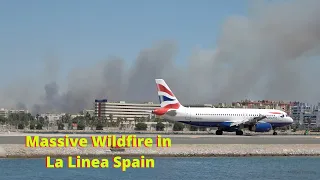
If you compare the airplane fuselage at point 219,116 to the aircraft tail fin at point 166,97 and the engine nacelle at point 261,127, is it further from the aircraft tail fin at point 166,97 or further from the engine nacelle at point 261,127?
the engine nacelle at point 261,127

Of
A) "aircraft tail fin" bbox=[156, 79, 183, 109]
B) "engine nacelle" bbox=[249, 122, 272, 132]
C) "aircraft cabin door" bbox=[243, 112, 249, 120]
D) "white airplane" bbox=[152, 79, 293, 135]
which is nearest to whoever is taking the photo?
"white airplane" bbox=[152, 79, 293, 135]

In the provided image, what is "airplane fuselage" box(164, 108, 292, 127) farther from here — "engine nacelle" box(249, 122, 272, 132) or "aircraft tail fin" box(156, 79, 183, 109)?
"engine nacelle" box(249, 122, 272, 132)

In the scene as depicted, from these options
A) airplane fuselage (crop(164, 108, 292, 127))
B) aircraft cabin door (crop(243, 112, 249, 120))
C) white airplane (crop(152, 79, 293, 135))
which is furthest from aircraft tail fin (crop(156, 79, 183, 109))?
aircraft cabin door (crop(243, 112, 249, 120))

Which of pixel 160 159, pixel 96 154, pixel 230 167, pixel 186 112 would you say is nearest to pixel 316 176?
pixel 230 167

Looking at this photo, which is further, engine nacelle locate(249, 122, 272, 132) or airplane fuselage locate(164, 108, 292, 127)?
engine nacelle locate(249, 122, 272, 132)

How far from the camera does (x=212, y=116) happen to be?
9756cm

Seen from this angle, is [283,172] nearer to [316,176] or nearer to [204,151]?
[316,176]

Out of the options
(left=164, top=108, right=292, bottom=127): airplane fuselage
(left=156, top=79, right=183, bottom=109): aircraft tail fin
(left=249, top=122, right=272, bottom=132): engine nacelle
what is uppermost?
(left=156, top=79, right=183, bottom=109): aircraft tail fin

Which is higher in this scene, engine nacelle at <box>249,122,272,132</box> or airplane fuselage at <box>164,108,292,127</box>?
airplane fuselage at <box>164,108,292,127</box>

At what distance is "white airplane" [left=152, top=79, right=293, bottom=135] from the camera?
95625 mm

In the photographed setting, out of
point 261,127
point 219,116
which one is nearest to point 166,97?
point 219,116

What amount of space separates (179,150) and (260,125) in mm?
37701

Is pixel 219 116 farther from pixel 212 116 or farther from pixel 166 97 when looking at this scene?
pixel 166 97

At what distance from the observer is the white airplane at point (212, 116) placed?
314 feet
